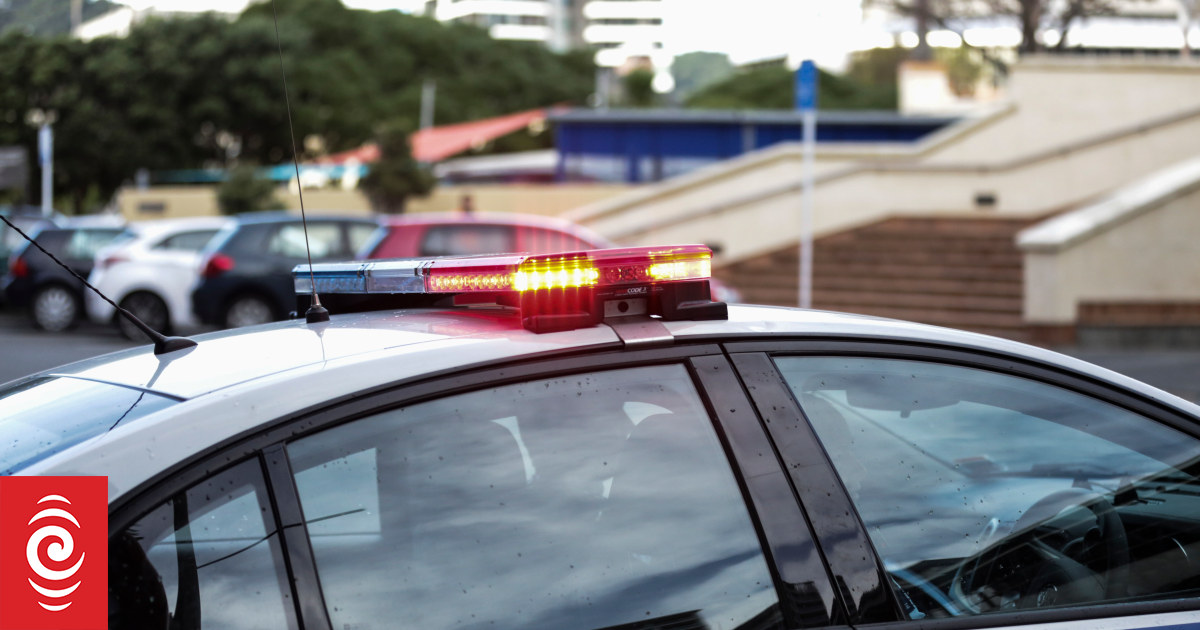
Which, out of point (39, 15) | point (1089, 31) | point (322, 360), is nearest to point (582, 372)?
point (322, 360)

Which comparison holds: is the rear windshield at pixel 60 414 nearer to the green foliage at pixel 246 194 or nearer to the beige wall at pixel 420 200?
the beige wall at pixel 420 200

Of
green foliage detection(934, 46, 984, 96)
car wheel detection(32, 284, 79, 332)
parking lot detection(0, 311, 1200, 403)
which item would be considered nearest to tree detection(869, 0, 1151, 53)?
green foliage detection(934, 46, 984, 96)

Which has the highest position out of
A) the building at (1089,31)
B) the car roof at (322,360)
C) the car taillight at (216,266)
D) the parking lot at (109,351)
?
the building at (1089,31)

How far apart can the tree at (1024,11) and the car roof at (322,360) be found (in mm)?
29547

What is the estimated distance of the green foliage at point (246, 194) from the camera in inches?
1267

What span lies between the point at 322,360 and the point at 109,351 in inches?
338

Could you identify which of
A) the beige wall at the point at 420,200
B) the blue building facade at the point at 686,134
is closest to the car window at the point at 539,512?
the beige wall at the point at 420,200

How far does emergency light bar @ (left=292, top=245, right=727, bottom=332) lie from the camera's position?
6.41 feet

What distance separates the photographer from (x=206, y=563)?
158cm

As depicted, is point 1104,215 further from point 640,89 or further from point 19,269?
point 640,89

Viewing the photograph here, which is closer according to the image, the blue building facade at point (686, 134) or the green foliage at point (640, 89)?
the blue building facade at point (686, 134)

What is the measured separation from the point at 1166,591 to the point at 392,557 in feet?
4.72

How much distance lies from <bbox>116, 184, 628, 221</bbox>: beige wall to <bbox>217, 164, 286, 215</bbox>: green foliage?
2.80 ft

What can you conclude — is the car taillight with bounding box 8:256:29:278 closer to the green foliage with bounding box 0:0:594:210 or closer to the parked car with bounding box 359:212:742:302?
the parked car with bounding box 359:212:742:302
